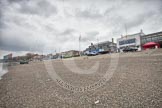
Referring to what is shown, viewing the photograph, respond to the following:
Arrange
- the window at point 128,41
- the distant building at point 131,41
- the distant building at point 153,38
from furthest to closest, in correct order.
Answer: the window at point 128,41, the distant building at point 131,41, the distant building at point 153,38

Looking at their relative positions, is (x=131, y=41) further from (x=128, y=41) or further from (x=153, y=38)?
(x=153, y=38)

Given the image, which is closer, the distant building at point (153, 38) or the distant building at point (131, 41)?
the distant building at point (153, 38)

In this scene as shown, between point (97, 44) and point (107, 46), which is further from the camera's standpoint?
point (97, 44)

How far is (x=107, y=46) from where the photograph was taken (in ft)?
252

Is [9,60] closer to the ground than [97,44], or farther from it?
closer to the ground

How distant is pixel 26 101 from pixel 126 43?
59.8 m

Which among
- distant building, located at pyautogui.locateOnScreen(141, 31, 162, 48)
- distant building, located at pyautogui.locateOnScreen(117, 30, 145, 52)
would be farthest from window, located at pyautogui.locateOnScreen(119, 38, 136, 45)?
distant building, located at pyautogui.locateOnScreen(141, 31, 162, 48)

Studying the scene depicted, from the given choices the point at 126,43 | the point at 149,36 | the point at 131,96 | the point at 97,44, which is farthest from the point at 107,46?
the point at 131,96

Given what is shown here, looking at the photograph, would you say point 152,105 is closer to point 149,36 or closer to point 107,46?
point 149,36

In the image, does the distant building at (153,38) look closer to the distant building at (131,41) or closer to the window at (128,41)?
the distant building at (131,41)

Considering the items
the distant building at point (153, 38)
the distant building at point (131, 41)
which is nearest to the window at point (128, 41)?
the distant building at point (131, 41)

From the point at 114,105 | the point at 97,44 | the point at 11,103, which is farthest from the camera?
the point at 97,44

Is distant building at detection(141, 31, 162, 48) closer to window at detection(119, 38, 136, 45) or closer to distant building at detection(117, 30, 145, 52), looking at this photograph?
distant building at detection(117, 30, 145, 52)

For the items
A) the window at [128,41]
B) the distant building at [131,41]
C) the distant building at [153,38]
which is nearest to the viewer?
the distant building at [153,38]
